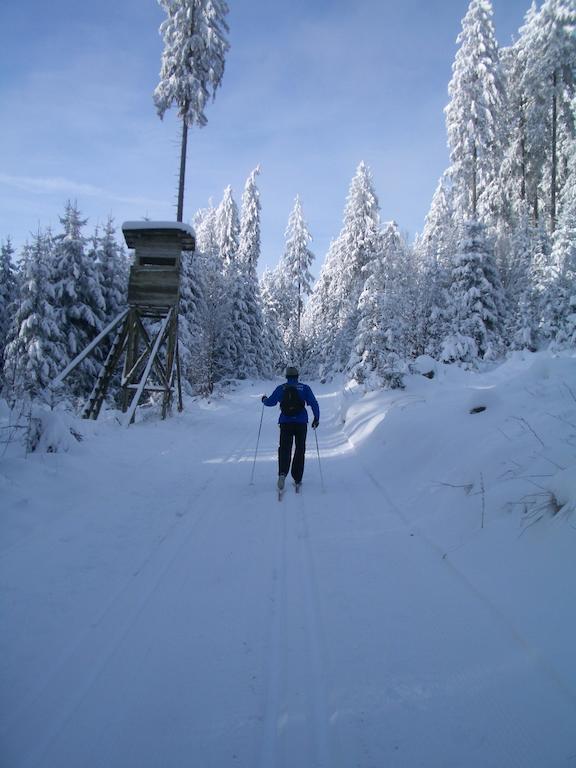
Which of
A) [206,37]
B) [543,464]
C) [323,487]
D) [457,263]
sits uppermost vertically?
[206,37]

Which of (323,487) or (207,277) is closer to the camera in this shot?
(323,487)

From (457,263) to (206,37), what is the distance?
1381cm

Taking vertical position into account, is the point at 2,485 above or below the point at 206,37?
below

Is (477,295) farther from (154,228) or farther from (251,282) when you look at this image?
(251,282)

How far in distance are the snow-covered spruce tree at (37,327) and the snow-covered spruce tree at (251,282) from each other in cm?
1715

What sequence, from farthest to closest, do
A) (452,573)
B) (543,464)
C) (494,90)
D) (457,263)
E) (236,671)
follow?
(494,90) < (457,263) < (543,464) < (452,573) < (236,671)

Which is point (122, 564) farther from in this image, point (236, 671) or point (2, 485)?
point (2, 485)

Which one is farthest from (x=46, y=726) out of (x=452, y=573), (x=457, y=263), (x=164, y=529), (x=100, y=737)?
(x=457, y=263)

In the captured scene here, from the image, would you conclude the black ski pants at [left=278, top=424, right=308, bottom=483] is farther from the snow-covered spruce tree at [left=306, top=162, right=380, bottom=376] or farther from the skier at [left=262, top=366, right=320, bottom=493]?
the snow-covered spruce tree at [left=306, top=162, right=380, bottom=376]

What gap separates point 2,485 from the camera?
485 cm

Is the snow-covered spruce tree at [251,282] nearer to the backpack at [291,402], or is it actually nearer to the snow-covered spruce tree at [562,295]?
the snow-covered spruce tree at [562,295]

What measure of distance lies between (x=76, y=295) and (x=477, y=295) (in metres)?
17.5

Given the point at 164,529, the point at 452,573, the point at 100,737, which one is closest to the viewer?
the point at 100,737

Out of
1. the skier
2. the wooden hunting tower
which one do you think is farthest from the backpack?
the wooden hunting tower
